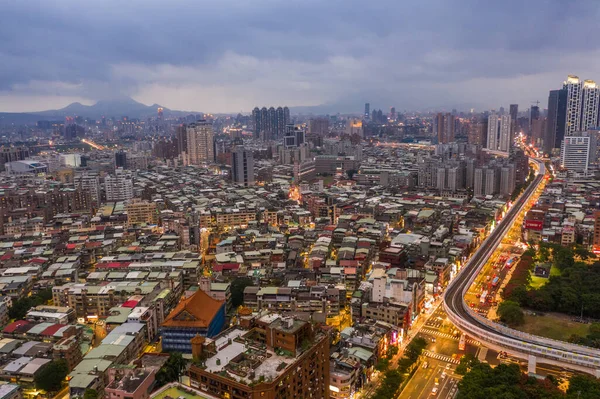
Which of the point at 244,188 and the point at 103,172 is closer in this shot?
the point at 244,188

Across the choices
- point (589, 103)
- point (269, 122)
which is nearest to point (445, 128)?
point (589, 103)

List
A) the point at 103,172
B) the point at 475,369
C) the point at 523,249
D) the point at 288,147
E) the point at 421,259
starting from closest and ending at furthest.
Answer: the point at 475,369 < the point at 421,259 < the point at 523,249 < the point at 103,172 < the point at 288,147

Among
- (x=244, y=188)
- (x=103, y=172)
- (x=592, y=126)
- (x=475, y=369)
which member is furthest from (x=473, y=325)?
(x=592, y=126)

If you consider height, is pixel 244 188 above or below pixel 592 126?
below

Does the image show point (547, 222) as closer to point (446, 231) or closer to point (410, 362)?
point (446, 231)

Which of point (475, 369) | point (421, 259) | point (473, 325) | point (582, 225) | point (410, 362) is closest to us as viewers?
point (475, 369)

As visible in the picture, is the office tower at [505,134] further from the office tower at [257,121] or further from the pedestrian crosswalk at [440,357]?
the pedestrian crosswalk at [440,357]
